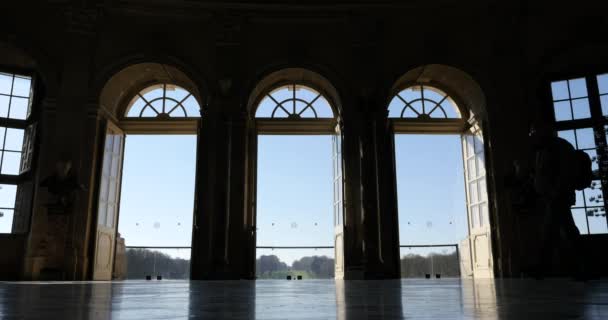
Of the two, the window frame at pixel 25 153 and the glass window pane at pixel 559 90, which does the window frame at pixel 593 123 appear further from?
the window frame at pixel 25 153

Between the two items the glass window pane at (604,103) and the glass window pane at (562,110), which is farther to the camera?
the glass window pane at (562,110)

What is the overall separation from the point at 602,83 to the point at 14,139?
13.4m

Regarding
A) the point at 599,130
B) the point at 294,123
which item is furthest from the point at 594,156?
the point at 294,123

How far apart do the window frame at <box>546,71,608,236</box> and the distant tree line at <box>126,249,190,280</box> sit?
363 inches

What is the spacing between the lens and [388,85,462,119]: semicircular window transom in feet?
38.8

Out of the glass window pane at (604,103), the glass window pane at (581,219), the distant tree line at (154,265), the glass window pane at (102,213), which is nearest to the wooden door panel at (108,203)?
the glass window pane at (102,213)

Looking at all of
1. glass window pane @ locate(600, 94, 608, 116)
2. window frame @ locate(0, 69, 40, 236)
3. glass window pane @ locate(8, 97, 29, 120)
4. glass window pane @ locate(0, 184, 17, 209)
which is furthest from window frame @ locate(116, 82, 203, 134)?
glass window pane @ locate(600, 94, 608, 116)

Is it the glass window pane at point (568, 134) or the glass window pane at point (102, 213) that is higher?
the glass window pane at point (568, 134)

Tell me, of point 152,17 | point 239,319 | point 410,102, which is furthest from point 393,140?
point 239,319

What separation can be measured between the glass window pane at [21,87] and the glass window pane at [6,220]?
269 cm

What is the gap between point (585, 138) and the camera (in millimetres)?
10891

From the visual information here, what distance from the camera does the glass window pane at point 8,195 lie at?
10516 mm

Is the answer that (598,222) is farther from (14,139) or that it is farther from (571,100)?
(14,139)

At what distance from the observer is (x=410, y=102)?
1191 centimetres
